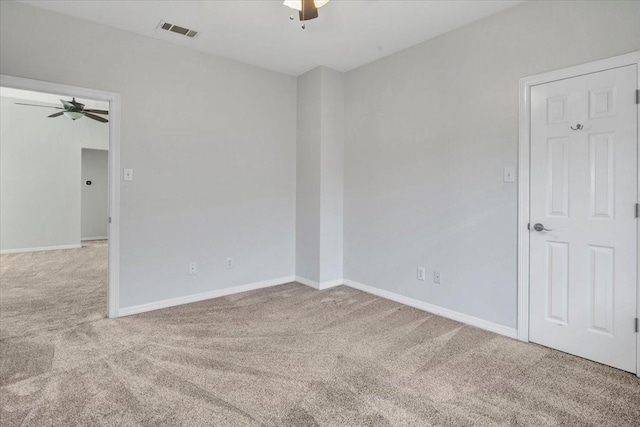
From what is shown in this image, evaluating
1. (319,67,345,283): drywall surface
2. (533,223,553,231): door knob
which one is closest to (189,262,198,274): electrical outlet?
(319,67,345,283): drywall surface

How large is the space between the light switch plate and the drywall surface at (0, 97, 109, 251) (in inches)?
323

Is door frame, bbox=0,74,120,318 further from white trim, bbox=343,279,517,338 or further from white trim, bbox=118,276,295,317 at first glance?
white trim, bbox=343,279,517,338

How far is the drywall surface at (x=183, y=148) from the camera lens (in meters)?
3.00

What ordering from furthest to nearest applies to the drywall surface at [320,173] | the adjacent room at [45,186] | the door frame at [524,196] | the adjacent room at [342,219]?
the adjacent room at [45,186], the drywall surface at [320,173], the door frame at [524,196], the adjacent room at [342,219]

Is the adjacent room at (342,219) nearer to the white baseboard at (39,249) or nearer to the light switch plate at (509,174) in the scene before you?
the light switch plate at (509,174)

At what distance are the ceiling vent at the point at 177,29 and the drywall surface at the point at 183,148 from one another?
0.28 metres

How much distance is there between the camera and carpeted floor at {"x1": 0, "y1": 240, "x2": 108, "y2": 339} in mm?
3139

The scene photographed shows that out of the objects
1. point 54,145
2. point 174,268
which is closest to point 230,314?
point 174,268

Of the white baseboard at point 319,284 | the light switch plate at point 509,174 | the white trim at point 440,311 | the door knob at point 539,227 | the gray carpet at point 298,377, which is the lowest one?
the gray carpet at point 298,377

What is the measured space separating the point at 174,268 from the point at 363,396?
2.49 metres

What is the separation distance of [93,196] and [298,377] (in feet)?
28.3

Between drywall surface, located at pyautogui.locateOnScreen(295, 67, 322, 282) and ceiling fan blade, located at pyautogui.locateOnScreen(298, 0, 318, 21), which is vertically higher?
ceiling fan blade, located at pyautogui.locateOnScreen(298, 0, 318, 21)

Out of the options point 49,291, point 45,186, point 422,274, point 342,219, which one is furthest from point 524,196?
point 45,186

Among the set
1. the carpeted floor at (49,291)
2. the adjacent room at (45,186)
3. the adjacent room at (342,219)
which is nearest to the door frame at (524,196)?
the adjacent room at (342,219)
